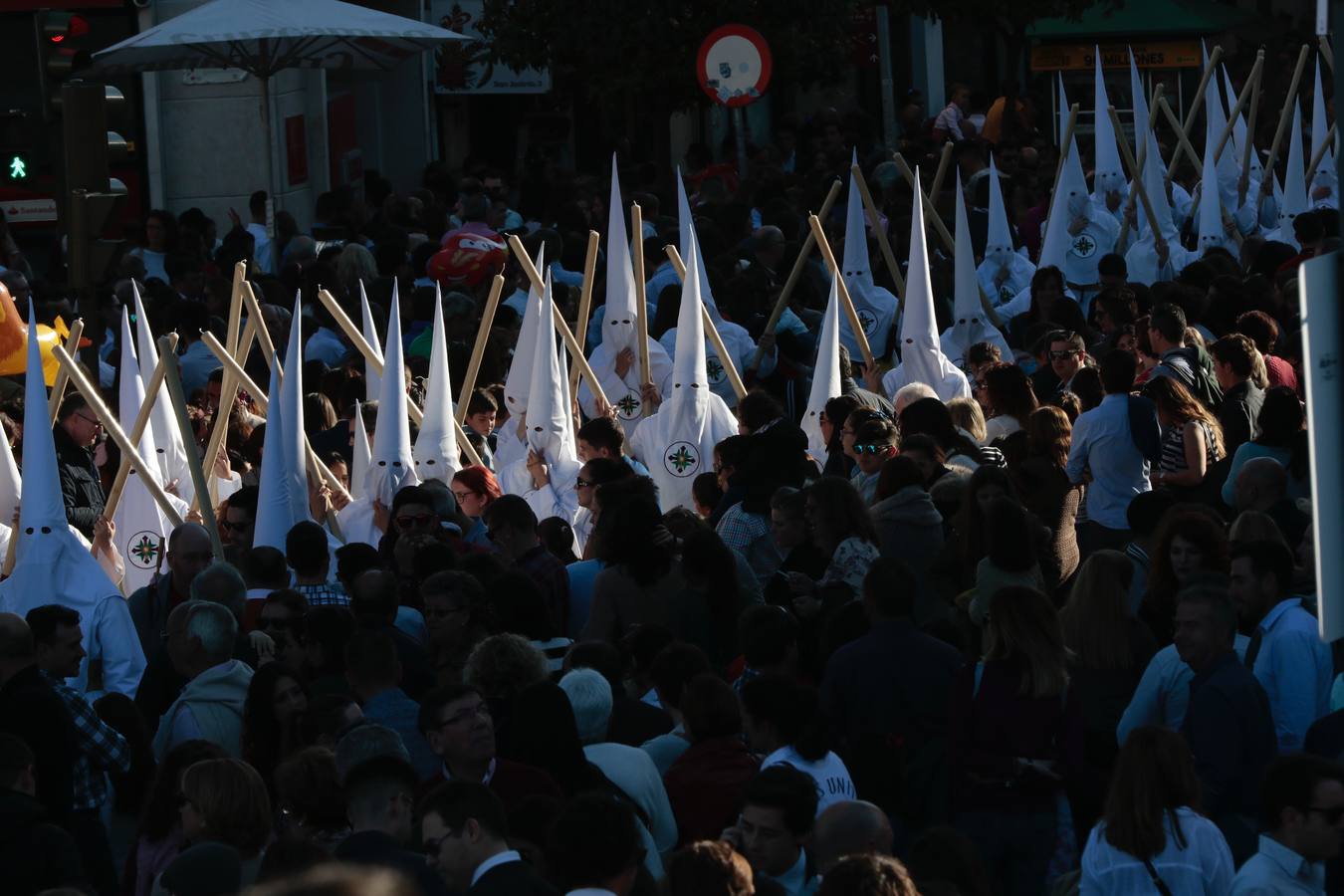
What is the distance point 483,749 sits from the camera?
5523 millimetres

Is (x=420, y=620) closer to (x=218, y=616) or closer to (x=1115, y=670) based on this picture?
(x=218, y=616)

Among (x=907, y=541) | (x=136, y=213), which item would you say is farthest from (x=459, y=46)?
(x=907, y=541)

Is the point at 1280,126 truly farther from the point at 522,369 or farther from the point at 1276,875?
the point at 1276,875

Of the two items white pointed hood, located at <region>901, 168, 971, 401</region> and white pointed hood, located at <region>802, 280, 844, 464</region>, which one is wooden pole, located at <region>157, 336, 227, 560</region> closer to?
white pointed hood, located at <region>802, 280, 844, 464</region>

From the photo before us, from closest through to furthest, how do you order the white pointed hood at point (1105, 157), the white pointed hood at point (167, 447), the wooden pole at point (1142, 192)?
the white pointed hood at point (167, 447) → the wooden pole at point (1142, 192) → the white pointed hood at point (1105, 157)

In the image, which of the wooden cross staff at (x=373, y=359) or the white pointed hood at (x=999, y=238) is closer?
the wooden cross staff at (x=373, y=359)

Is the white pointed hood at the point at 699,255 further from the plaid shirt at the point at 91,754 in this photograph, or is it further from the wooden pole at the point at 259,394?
the plaid shirt at the point at 91,754

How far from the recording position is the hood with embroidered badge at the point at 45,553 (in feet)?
26.3

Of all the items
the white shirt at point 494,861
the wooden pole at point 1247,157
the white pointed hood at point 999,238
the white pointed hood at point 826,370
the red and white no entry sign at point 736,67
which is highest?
the red and white no entry sign at point 736,67

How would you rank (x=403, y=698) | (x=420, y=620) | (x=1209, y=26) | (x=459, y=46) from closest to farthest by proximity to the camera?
(x=403, y=698), (x=420, y=620), (x=459, y=46), (x=1209, y=26)

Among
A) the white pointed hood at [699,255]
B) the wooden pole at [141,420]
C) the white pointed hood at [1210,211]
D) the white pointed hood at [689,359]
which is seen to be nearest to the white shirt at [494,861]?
the wooden pole at [141,420]

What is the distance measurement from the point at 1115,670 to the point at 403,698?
1960 mm

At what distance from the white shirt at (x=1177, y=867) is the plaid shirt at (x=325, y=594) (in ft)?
9.97

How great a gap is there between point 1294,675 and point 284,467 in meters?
4.02
